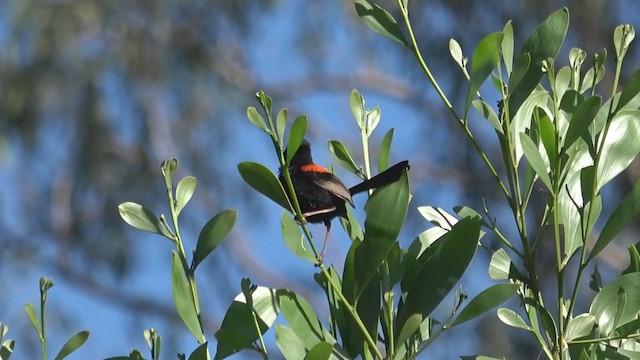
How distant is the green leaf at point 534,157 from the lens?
1.45m

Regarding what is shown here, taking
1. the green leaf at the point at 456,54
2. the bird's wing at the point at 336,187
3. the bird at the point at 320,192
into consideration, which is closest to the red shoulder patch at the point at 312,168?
the bird at the point at 320,192

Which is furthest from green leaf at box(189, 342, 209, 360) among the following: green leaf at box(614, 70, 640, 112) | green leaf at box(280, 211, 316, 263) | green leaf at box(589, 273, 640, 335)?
green leaf at box(614, 70, 640, 112)

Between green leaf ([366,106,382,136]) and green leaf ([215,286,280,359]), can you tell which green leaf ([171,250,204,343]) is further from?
green leaf ([366,106,382,136])

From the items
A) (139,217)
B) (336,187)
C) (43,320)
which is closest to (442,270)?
(139,217)

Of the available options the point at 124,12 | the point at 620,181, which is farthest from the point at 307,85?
the point at 620,181

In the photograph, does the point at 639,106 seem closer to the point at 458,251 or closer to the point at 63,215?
the point at 458,251

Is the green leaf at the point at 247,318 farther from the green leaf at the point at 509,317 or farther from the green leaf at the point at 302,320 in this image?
the green leaf at the point at 509,317

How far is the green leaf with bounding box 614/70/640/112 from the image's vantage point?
143 centimetres

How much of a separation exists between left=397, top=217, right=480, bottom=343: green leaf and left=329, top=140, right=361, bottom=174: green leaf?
12.8 inches

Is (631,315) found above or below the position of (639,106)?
below

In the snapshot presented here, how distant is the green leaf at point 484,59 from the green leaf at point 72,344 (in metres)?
0.61

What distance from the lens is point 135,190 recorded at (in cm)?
877

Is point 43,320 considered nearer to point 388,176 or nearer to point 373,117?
point 388,176

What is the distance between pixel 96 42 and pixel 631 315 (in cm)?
746
